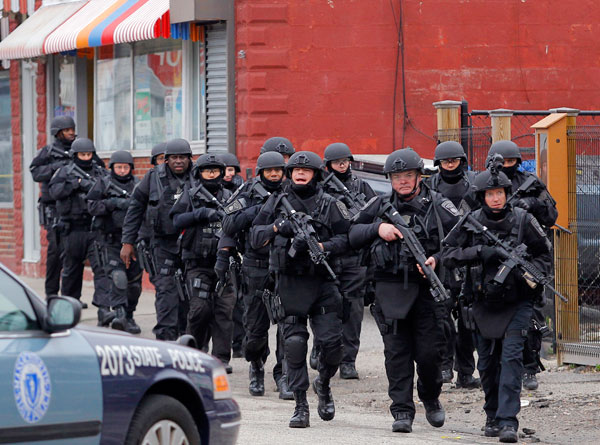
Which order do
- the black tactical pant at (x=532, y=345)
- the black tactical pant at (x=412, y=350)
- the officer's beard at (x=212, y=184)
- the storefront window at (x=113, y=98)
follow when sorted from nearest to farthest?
the black tactical pant at (x=532, y=345), the black tactical pant at (x=412, y=350), the officer's beard at (x=212, y=184), the storefront window at (x=113, y=98)

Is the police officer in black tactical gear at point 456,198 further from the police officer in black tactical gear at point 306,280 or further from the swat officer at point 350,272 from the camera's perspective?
the police officer in black tactical gear at point 306,280

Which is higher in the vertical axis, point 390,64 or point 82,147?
point 390,64

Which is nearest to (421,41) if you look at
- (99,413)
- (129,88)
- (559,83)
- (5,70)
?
(559,83)

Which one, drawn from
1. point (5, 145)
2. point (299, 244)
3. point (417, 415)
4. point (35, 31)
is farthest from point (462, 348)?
point (5, 145)

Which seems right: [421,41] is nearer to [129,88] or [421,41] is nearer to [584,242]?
[129,88]

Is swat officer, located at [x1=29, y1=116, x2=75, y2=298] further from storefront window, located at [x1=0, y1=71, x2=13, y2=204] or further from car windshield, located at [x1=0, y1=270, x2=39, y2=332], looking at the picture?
car windshield, located at [x1=0, y1=270, x2=39, y2=332]

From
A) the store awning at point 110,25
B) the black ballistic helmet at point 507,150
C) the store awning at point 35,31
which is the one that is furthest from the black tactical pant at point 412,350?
the store awning at point 35,31

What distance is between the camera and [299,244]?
897 cm

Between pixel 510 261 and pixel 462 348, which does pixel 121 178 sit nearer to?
pixel 462 348

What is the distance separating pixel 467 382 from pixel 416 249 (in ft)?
8.88

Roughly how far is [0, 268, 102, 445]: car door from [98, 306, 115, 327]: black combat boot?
297 inches

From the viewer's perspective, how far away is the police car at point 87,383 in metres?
5.35

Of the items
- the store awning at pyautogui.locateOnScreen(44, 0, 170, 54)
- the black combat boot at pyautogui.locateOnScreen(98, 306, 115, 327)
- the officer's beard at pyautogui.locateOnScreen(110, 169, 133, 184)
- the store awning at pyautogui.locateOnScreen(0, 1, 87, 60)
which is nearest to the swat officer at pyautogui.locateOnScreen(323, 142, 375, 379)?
the black combat boot at pyautogui.locateOnScreen(98, 306, 115, 327)

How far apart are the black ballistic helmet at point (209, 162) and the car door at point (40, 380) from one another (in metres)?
5.86
